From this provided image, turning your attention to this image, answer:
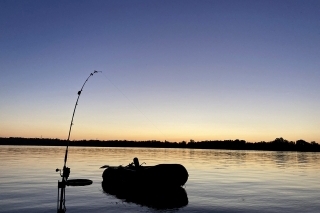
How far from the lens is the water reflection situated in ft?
74.1

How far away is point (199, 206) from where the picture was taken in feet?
71.1

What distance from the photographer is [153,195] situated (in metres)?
26.6

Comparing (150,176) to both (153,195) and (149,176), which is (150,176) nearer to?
(149,176)

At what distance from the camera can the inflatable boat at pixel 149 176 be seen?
28.5 meters

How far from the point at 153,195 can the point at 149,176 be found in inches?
91.1

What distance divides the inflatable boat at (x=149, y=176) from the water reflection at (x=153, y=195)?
388 mm

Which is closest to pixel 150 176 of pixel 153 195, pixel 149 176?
pixel 149 176

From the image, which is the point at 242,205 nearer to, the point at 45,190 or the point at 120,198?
the point at 120,198

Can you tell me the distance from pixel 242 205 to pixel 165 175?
9.03 meters

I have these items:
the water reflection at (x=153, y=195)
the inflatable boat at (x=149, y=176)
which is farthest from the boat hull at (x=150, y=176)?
the water reflection at (x=153, y=195)

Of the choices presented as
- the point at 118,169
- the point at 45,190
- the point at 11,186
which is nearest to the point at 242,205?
the point at 118,169

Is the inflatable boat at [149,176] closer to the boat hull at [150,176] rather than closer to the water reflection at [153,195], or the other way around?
the boat hull at [150,176]

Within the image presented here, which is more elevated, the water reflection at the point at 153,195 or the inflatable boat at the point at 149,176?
the inflatable boat at the point at 149,176

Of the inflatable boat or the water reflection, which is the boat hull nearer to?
the inflatable boat
